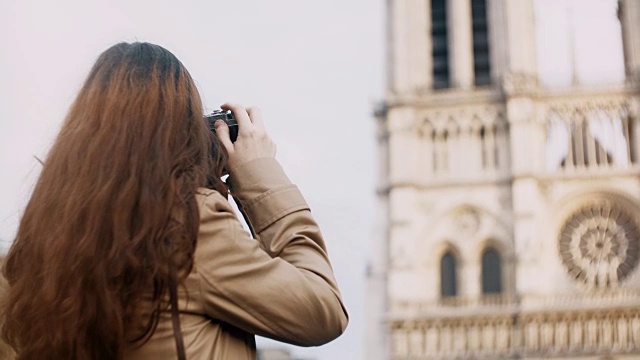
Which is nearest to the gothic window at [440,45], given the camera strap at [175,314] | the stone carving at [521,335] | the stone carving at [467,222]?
the stone carving at [467,222]

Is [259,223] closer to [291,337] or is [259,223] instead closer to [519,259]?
[291,337]

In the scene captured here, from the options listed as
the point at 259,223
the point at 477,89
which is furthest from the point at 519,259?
the point at 259,223

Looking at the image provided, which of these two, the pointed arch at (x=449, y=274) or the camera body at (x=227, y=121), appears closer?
the camera body at (x=227, y=121)

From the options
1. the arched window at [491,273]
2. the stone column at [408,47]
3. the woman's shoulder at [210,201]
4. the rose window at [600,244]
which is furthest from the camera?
the stone column at [408,47]

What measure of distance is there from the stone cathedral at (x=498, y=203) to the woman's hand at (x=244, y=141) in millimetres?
31019

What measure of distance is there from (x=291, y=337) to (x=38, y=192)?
526mm

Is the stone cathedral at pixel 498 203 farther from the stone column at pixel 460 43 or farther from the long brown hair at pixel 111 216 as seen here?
the long brown hair at pixel 111 216

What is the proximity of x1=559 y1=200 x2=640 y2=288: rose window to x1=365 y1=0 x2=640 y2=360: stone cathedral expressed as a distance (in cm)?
4

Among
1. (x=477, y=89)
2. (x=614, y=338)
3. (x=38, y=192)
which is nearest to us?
(x=38, y=192)

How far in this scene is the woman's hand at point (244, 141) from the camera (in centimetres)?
229

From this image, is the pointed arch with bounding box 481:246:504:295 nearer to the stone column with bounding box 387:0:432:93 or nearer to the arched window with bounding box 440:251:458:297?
the arched window with bounding box 440:251:458:297

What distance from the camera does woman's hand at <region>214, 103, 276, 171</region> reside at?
2289mm

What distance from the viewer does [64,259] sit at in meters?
1.99

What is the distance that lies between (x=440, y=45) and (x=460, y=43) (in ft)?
3.68
